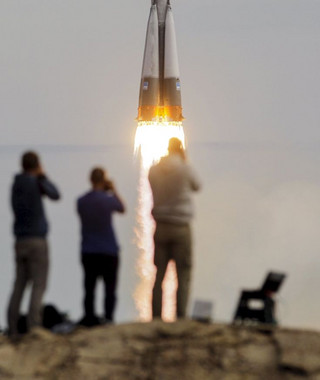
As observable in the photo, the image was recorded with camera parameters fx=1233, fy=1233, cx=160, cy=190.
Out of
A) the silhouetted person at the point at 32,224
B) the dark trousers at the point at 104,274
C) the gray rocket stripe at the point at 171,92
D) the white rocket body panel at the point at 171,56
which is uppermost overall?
the white rocket body panel at the point at 171,56

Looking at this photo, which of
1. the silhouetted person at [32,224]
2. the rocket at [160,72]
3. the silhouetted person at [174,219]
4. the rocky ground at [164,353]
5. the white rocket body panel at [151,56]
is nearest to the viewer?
the rocky ground at [164,353]

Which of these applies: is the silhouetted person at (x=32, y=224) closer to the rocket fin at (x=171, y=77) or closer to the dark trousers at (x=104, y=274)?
the dark trousers at (x=104, y=274)

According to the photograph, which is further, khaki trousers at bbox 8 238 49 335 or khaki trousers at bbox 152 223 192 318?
khaki trousers at bbox 152 223 192 318

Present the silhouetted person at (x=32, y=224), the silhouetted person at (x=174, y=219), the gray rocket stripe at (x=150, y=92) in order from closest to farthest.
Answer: the silhouetted person at (x=32, y=224) → the silhouetted person at (x=174, y=219) → the gray rocket stripe at (x=150, y=92)

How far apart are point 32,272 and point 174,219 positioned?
2270 millimetres

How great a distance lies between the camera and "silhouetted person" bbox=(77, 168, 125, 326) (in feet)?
60.1

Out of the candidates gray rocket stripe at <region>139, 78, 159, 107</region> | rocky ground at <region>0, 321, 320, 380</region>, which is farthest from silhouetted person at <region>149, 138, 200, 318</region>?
gray rocket stripe at <region>139, 78, 159, 107</region>

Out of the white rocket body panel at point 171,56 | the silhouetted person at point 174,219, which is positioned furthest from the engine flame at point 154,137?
the silhouetted person at point 174,219

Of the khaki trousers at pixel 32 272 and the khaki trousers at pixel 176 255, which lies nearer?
the khaki trousers at pixel 32 272

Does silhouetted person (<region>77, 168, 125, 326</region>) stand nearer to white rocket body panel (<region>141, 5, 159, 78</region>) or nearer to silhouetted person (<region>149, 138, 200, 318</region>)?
silhouetted person (<region>149, 138, 200, 318</region>)

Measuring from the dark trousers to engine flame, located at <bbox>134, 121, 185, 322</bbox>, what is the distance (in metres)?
1.00

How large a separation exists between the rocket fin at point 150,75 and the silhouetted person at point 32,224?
38.9 metres

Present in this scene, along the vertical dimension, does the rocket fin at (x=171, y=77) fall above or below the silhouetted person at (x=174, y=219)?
above

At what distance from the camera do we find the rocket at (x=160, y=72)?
186 ft
